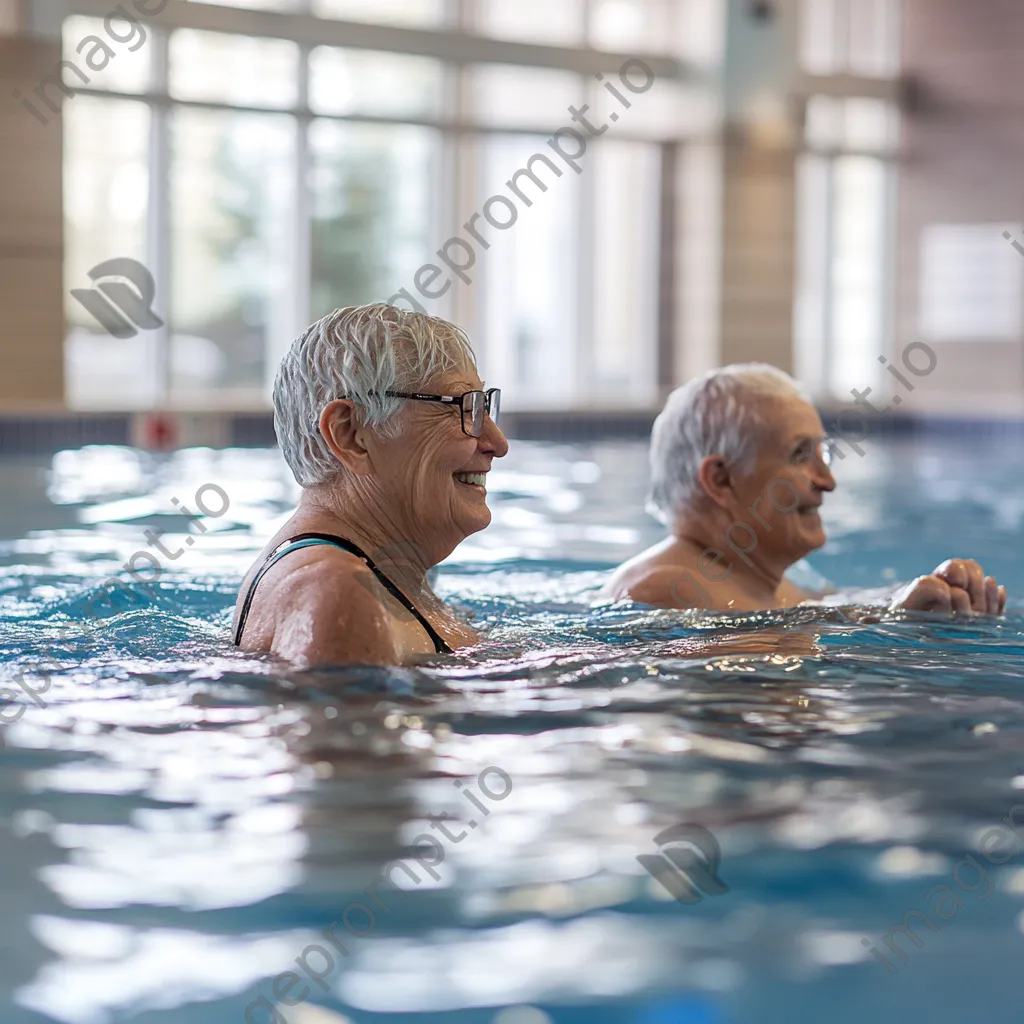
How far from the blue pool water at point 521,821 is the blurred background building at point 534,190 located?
8.85 meters

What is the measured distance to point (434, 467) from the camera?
2721 millimetres

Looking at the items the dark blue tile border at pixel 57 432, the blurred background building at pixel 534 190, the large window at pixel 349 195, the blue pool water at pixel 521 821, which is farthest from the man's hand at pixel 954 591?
the large window at pixel 349 195

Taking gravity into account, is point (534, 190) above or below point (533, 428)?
above

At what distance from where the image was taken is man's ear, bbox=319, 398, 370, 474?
2648 mm

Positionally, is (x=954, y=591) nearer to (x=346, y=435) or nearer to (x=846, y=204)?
(x=346, y=435)

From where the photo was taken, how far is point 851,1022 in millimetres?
1610

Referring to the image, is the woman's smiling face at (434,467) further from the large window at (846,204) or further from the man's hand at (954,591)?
the large window at (846,204)

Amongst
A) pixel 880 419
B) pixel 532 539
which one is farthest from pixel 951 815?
pixel 880 419

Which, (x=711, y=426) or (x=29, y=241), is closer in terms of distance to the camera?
(x=711, y=426)

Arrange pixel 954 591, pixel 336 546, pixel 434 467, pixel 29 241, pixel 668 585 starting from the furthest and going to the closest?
pixel 29 241
pixel 668 585
pixel 954 591
pixel 434 467
pixel 336 546

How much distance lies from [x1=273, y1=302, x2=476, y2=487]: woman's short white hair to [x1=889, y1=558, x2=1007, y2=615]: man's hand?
4.31ft

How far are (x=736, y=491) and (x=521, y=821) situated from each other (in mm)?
1778

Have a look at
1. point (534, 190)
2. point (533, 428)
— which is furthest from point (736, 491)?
point (534, 190)

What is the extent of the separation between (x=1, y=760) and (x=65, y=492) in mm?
5814
